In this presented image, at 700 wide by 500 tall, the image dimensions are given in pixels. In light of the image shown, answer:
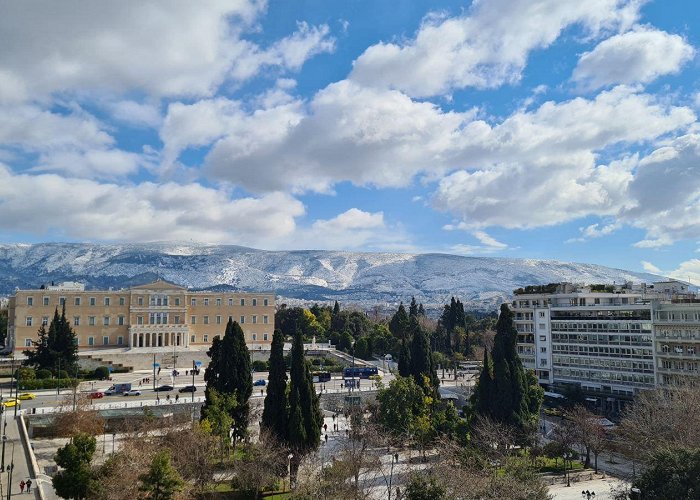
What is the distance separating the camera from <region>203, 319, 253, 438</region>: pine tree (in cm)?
3456

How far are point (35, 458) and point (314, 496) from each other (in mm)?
20335

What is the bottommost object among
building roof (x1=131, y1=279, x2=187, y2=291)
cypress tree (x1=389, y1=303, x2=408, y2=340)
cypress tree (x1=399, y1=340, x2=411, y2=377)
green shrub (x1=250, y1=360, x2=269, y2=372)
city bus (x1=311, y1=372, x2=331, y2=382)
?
city bus (x1=311, y1=372, x2=331, y2=382)

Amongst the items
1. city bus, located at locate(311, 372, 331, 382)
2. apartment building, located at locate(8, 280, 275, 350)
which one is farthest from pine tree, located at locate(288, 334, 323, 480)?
apartment building, located at locate(8, 280, 275, 350)

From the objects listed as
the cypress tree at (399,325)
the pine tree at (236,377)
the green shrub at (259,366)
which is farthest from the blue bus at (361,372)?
the pine tree at (236,377)

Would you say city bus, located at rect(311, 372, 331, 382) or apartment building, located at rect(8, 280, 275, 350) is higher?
apartment building, located at rect(8, 280, 275, 350)

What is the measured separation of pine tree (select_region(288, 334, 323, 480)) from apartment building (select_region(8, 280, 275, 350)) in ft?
161

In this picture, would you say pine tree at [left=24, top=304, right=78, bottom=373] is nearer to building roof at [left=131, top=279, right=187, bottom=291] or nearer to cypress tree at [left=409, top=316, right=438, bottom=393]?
building roof at [left=131, top=279, right=187, bottom=291]

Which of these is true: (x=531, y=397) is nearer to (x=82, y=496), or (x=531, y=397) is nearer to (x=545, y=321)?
(x=545, y=321)

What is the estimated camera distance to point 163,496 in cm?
2095

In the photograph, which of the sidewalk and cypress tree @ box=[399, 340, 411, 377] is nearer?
the sidewalk

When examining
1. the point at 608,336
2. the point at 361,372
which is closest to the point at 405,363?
the point at 361,372

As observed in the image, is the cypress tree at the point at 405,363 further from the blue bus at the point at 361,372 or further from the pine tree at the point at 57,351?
the pine tree at the point at 57,351

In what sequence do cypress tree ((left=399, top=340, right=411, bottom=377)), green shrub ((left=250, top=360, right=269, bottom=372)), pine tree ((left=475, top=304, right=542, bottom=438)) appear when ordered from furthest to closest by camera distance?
green shrub ((left=250, top=360, right=269, bottom=372)) → cypress tree ((left=399, top=340, right=411, bottom=377)) → pine tree ((left=475, top=304, right=542, bottom=438))

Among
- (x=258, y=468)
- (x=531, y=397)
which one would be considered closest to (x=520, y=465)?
(x=258, y=468)
